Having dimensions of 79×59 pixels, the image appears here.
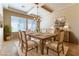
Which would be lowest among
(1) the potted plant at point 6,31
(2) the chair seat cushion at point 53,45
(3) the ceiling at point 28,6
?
(2) the chair seat cushion at point 53,45

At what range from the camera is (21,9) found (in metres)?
2.35

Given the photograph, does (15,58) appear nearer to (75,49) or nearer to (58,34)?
(58,34)

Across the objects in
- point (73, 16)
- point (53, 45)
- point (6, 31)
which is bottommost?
point (53, 45)

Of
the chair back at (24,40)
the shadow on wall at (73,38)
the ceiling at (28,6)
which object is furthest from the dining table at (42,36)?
the ceiling at (28,6)

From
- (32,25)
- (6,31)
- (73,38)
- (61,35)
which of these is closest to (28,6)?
(32,25)

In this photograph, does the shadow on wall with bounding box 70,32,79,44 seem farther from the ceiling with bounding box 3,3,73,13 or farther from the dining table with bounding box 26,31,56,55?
the ceiling with bounding box 3,3,73,13

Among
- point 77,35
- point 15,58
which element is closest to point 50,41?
point 77,35

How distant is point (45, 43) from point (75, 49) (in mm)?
563

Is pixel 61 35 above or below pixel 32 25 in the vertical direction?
below

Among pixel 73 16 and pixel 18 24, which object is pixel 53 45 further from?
pixel 18 24

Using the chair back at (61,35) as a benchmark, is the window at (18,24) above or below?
above

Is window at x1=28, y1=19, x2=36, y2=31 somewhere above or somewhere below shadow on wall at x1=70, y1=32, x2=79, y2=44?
above

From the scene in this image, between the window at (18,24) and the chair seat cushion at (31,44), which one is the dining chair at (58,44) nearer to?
the chair seat cushion at (31,44)

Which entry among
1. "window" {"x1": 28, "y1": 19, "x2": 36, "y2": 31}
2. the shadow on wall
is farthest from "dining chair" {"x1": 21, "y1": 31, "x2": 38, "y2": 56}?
the shadow on wall
